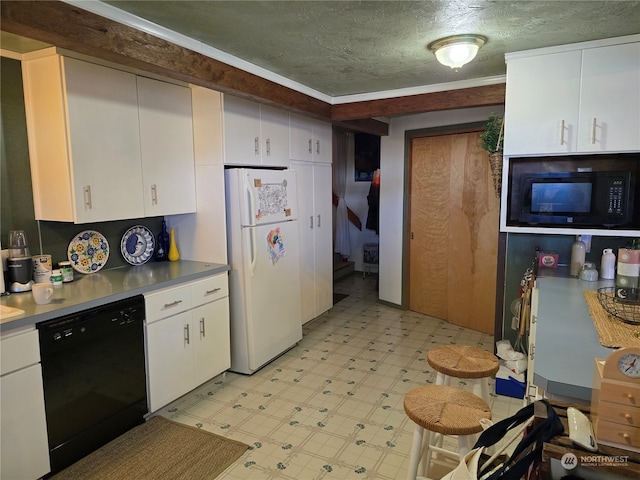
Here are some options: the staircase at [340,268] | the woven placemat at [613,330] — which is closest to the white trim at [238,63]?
the woven placemat at [613,330]

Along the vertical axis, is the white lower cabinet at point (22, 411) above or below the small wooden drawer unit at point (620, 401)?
below

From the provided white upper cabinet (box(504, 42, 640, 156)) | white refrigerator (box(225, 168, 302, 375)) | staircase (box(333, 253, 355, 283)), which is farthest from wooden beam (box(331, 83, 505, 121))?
staircase (box(333, 253, 355, 283))

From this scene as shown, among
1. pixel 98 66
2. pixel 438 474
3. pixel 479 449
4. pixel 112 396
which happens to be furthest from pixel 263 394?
pixel 98 66

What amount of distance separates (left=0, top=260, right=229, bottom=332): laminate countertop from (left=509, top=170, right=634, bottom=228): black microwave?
7.12 ft

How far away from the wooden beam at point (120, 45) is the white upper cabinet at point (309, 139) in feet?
2.69

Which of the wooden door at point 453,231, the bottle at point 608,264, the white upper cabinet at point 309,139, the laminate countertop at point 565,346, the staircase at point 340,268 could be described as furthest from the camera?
the staircase at point 340,268

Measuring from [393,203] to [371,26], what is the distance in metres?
2.78

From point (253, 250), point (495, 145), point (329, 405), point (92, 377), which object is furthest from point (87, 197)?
point (495, 145)

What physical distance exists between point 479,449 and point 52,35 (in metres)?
2.24

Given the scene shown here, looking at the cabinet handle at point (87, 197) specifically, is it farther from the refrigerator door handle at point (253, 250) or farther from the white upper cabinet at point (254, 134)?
the refrigerator door handle at point (253, 250)

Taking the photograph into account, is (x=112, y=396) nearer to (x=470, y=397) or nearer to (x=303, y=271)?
(x=470, y=397)

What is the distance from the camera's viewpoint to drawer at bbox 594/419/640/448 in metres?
0.96

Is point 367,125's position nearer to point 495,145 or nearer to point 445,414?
point 495,145

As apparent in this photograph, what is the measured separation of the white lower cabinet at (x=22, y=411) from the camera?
192 cm
